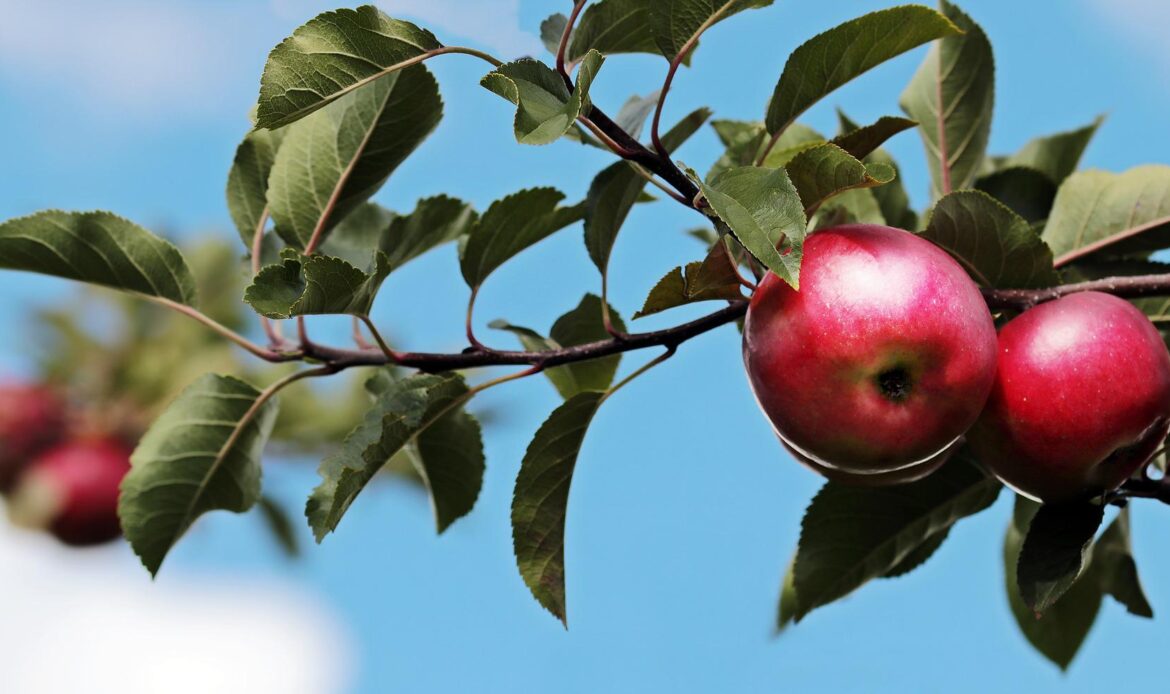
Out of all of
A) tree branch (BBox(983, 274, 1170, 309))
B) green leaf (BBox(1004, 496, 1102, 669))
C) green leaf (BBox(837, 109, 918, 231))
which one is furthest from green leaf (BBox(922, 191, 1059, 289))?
green leaf (BBox(1004, 496, 1102, 669))

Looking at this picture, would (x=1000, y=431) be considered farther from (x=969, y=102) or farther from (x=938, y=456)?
(x=969, y=102)

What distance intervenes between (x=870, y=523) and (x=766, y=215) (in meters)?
0.53

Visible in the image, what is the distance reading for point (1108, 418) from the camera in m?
1.01

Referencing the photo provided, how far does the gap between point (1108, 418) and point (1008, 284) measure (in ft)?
0.60

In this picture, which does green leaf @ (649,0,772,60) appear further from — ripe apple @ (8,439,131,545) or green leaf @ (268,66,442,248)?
ripe apple @ (8,439,131,545)

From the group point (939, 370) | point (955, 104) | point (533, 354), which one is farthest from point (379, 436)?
point (955, 104)

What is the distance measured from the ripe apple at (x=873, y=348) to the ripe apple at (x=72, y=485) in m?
2.80

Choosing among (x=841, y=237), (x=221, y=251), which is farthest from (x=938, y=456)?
(x=221, y=251)

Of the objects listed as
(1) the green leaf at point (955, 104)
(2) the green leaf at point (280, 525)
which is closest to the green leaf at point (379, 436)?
(1) the green leaf at point (955, 104)

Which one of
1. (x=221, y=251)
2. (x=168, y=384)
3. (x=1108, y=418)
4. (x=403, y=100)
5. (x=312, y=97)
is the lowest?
(x=168, y=384)

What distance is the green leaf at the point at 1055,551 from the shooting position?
1017 millimetres

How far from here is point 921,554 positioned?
1.37 meters

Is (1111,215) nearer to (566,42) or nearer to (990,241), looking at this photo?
(990,241)

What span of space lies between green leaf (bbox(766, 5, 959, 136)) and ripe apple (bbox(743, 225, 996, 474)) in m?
0.14
